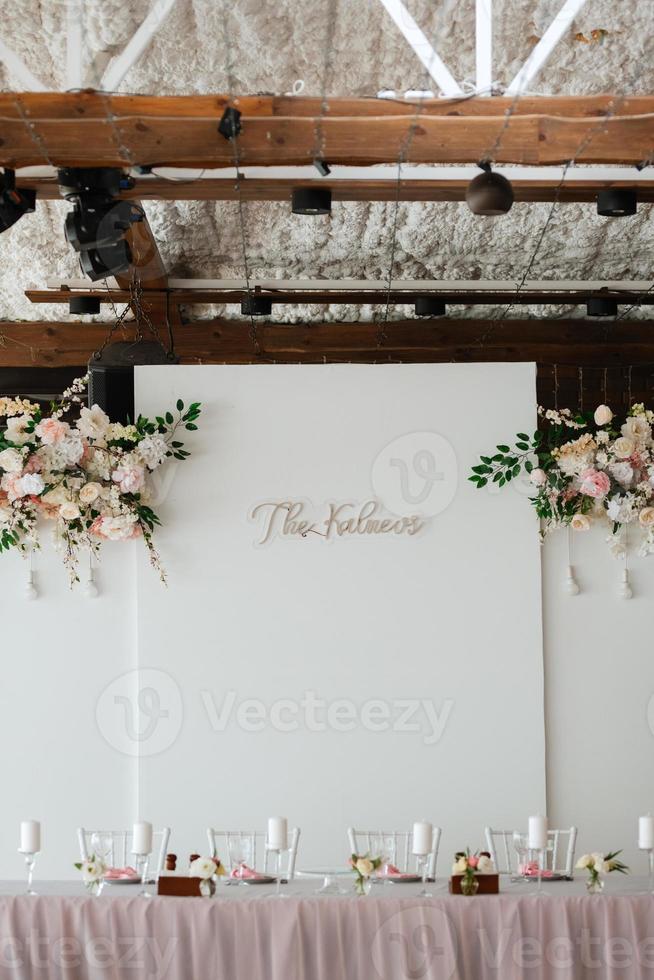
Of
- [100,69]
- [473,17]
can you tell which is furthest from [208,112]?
[473,17]

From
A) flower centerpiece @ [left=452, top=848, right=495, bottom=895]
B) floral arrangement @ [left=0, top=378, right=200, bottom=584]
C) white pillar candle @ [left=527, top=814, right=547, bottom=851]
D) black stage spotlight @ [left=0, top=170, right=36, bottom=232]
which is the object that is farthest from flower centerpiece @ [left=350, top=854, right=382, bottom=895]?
black stage spotlight @ [left=0, top=170, right=36, bottom=232]

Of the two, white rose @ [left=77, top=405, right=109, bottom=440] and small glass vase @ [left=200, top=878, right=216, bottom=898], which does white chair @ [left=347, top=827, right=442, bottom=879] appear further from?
white rose @ [left=77, top=405, right=109, bottom=440]

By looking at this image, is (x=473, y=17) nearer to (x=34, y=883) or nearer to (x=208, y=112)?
(x=208, y=112)

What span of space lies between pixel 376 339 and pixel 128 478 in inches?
108

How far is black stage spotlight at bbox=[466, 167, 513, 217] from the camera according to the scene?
438 centimetres

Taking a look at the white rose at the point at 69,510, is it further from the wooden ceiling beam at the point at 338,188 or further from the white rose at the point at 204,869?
the white rose at the point at 204,869

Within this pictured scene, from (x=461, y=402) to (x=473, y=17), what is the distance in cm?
192

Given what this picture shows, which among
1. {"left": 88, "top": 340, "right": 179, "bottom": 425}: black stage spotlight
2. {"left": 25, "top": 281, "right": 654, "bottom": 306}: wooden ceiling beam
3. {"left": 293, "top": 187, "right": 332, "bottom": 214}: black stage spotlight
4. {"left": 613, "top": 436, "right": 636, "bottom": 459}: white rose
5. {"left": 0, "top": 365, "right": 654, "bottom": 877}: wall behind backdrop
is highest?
{"left": 25, "top": 281, "right": 654, "bottom": 306}: wooden ceiling beam

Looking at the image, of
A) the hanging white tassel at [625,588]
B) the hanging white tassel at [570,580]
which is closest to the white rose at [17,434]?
the hanging white tassel at [570,580]

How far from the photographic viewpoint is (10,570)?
19.4 feet

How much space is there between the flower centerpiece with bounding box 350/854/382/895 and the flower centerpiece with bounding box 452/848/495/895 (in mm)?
300

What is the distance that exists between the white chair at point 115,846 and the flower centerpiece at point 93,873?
158mm

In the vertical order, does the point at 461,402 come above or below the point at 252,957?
above

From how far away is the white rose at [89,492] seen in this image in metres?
5.59
